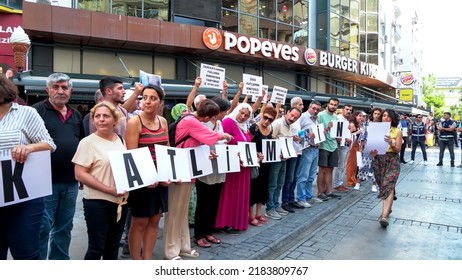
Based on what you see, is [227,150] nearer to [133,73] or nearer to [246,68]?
[133,73]

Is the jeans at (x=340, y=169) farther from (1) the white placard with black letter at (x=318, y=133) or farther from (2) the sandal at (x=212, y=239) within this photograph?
(2) the sandal at (x=212, y=239)

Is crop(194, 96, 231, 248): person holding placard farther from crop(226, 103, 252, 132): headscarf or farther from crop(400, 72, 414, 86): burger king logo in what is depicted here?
crop(400, 72, 414, 86): burger king logo

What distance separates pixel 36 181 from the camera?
2779 millimetres

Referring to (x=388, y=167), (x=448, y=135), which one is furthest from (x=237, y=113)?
(x=448, y=135)

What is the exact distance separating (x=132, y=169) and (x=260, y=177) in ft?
9.54

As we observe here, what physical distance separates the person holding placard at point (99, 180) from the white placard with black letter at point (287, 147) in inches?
130

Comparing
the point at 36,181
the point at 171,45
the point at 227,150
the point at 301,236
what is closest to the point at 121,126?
the point at 36,181

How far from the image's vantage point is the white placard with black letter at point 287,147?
Answer: 598 centimetres

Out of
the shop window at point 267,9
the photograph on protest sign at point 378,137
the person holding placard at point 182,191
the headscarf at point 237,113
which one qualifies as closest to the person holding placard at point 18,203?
the person holding placard at point 182,191

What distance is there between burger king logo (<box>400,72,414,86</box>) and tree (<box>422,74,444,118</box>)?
1561 inches

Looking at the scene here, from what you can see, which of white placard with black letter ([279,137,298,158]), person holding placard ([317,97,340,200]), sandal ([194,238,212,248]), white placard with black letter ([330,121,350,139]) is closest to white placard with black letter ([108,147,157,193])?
sandal ([194,238,212,248])

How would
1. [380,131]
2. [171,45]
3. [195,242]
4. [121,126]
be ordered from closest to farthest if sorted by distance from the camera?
[121,126]
[195,242]
[380,131]
[171,45]

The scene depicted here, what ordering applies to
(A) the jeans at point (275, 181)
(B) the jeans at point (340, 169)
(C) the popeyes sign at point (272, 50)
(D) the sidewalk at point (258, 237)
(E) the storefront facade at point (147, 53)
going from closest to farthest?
1. (D) the sidewalk at point (258, 237)
2. (A) the jeans at point (275, 181)
3. (B) the jeans at point (340, 169)
4. (E) the storefront facade at point (147, 53)
5. (C) the popeyes sign at point (272, 50)
